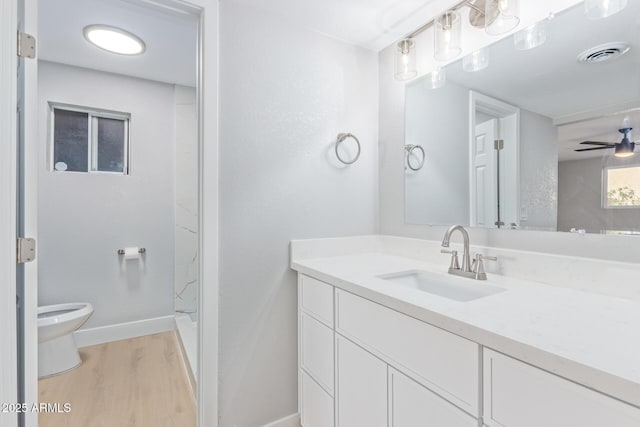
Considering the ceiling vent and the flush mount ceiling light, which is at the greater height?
the flush mount ceiling light

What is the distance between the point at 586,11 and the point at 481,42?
0.39m

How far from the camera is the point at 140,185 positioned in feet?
8.74

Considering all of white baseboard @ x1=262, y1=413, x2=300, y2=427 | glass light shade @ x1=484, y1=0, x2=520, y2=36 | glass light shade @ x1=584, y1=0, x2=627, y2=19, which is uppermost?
glass light shade @ x1=484, y1=0, x2=520, y2=36

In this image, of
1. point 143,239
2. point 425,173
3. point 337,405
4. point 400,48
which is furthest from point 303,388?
point 143,239

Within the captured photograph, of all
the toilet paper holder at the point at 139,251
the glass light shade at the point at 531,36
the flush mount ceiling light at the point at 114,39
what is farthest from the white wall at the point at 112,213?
the glass light shade at the point at 531,36

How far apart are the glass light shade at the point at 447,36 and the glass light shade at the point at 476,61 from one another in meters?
0.06

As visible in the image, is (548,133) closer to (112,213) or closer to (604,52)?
(604,52)

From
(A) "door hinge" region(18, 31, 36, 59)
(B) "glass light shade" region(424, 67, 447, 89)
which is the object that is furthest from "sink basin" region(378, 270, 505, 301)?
(A) "door hinge" region(18, 31, 36, 59)

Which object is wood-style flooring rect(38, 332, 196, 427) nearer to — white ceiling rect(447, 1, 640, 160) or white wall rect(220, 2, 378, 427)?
white wall rect(220, 2, 378, 427)

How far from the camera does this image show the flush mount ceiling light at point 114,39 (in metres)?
1.90

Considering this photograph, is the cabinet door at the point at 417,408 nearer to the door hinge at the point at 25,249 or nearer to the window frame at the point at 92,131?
the door hinge at the point at 25,249

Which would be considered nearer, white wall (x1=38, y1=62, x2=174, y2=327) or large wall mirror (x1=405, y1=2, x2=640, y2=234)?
large wall mirror (x1=405, y1=2, x2=640, y2=234)

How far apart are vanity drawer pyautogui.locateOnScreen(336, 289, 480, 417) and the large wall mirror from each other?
69 centimetres

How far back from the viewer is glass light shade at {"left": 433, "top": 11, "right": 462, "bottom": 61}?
1.37 meters
